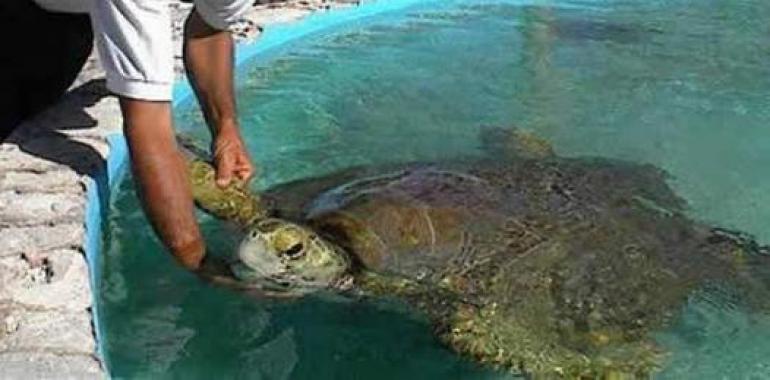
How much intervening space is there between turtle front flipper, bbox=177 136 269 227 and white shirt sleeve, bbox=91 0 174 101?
42 cm

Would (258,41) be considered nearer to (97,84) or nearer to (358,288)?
(97,84)

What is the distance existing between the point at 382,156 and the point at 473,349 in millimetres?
1316

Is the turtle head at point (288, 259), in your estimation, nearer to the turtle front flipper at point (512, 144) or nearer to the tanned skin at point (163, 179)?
the tanned skin at point (163, 179)

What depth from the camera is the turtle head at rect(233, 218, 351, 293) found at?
255 centimetres

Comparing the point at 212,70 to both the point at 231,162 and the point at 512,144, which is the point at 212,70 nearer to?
the point at 231,162

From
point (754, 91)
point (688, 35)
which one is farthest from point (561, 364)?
point (688, 35)

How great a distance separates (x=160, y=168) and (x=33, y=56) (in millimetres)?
994

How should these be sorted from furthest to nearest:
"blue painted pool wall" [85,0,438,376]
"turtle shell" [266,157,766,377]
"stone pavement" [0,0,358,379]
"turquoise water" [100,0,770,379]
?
"blue painted pool wall" [85,0,438,376] → "turquoise water" [100,0,770,379] → "turtle shell" [266,157,766,377] → "stone pavement" [0,0,358,379]

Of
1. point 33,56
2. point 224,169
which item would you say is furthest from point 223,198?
point 33,56

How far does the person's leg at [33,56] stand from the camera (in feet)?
11.2

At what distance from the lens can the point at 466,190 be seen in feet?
9.78

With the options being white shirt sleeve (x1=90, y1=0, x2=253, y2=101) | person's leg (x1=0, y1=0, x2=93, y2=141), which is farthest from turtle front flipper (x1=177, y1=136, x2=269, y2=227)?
person's leg (x1=0, y1=0, x2=93, y2=141)

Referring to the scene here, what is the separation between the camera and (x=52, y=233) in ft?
9.50

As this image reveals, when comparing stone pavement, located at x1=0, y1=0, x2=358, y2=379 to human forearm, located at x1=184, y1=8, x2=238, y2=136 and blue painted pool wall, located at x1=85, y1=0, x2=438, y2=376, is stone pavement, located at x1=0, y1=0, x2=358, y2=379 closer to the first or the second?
blue painted pool wall, located at x1=85, y1=0, x2=438, y2=376
